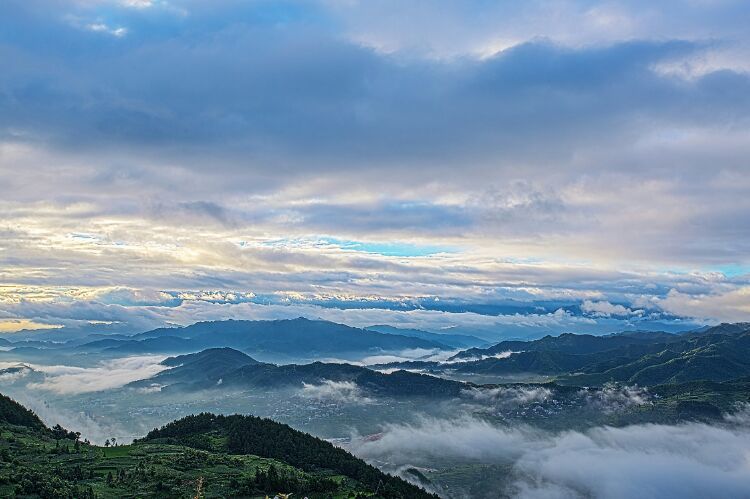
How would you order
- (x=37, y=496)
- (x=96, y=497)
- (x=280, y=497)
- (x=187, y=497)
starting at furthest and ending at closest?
1. (x=187, y=497)
2. (x=96, y=497)
3. (x=37, y=496)
4. (x=280, y=497)

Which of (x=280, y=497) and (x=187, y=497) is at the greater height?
(x=280, y=497)

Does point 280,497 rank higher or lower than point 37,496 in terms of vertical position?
higher

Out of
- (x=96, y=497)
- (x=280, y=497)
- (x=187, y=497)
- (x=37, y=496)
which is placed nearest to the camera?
(x=280, y=497)

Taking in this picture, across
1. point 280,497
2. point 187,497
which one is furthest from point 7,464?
point 280,497

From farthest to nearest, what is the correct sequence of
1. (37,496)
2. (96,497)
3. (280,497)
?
(96,497) → (37,496) → (280,497)

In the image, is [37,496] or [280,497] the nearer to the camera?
[280,497]

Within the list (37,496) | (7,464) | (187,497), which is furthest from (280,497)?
(7,464)

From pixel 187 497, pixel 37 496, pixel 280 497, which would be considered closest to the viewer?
pixel 280 497

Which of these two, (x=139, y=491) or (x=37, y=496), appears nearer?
(x=37, y=496)

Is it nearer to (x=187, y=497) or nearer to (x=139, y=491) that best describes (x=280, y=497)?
(x=187, y=497)

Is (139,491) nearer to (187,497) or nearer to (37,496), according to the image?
(187,497)
